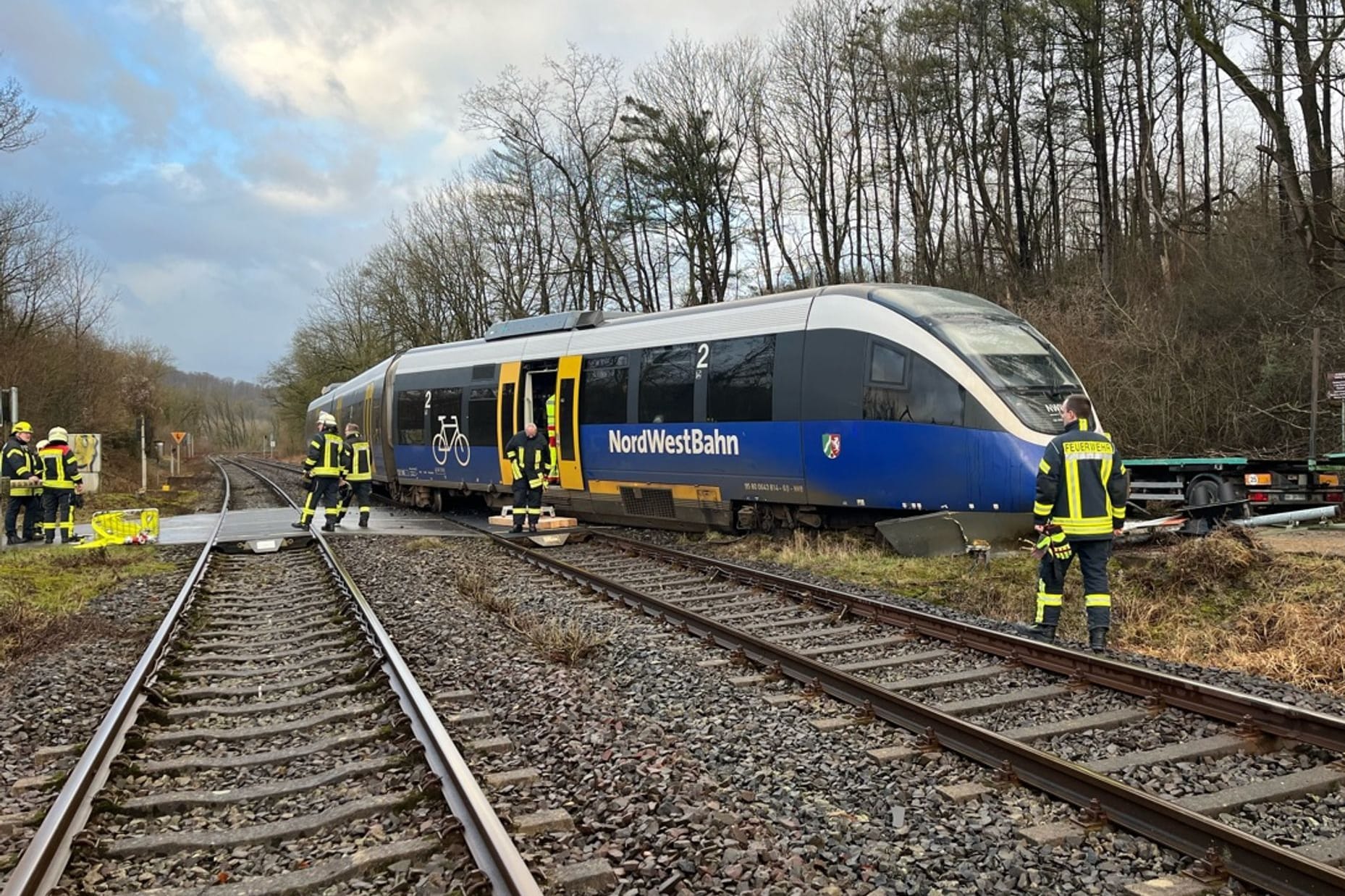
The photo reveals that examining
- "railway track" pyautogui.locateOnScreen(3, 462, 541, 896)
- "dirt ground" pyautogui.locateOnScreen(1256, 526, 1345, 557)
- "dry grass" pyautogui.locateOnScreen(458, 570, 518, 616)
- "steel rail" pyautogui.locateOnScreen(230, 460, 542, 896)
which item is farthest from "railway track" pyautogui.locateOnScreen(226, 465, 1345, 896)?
"dirt ground" pyautogui.locateOnScreen(1256, 526, 1345, 557)

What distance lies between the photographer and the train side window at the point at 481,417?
1595cm

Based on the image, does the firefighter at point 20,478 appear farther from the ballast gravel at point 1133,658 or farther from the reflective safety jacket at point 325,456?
the ballast gravel at point 1133,658

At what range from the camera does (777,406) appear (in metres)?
11.3

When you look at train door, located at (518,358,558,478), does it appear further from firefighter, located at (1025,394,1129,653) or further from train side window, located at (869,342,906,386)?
firefighter, located at (1025,394,1129,653)

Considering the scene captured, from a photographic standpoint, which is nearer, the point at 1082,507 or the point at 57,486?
the point at 1082,507

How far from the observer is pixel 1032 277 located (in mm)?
29156

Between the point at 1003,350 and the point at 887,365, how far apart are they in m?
1.23

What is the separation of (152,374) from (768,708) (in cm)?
5298

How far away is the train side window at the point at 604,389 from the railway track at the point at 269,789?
6.95 m

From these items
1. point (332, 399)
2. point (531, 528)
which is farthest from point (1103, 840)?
point (332, 399)

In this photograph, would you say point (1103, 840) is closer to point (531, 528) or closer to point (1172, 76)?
point (531, 528)

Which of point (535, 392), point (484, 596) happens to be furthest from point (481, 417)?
point (484, 596)

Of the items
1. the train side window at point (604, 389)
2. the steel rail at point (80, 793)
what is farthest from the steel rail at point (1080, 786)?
the train side window at point (604, 389)

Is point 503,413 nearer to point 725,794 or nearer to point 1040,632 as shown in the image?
point 1040,632
